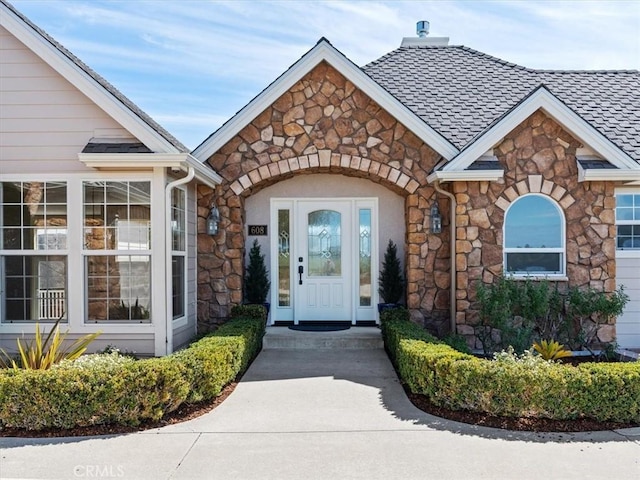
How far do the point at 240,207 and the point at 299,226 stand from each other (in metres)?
1.33

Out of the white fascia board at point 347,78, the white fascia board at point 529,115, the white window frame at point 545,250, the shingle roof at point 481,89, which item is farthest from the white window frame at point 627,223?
the white fascia board at point 347,78

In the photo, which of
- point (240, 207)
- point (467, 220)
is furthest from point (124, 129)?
point (467, 220)

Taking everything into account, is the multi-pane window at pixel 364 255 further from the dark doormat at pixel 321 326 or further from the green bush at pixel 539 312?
the green bush at pixel 539 312

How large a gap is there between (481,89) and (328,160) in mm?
4103

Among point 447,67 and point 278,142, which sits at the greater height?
point 447,67

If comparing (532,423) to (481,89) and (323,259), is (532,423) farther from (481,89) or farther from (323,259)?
(481,89)

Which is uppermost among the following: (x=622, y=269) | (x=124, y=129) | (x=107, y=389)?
(x=124, y=129)

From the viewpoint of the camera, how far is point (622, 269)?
31.1ft

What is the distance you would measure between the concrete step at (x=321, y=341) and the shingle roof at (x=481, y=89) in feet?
12.0

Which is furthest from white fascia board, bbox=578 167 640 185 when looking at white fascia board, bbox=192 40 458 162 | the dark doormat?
the dark doormat

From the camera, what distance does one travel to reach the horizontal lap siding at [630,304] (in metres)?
9.48

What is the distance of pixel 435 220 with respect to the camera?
919 centimetres

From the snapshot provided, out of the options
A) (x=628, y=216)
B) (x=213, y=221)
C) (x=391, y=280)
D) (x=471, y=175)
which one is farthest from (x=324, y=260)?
(x=628, y=216)

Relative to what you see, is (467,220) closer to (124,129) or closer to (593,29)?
(593,29)
